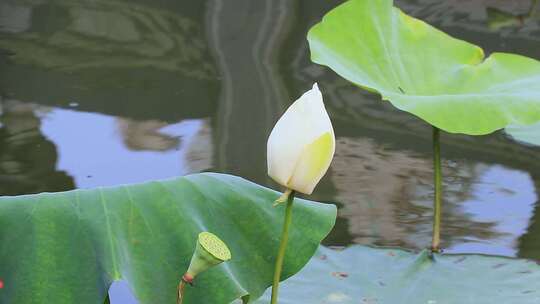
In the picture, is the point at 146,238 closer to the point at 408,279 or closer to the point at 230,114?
the point at 408,279

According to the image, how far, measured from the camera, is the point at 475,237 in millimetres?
1715

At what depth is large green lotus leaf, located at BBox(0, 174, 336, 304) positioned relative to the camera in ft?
Answer: 3.22

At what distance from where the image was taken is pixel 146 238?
1.03 meters

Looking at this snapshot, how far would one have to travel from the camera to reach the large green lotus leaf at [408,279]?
1.33 m

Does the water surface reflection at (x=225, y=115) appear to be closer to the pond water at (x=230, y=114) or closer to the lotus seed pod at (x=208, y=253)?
the pond water at (x=230, y=114)

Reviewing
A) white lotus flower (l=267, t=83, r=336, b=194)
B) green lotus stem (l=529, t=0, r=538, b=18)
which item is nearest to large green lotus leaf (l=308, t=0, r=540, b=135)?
white lotus flower (l=267, t=83, r=336, b=194)

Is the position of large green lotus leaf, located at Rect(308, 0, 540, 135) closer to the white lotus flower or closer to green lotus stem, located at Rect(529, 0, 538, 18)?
the white lotus flower

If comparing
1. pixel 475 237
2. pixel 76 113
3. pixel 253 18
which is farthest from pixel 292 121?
pixel 253 18

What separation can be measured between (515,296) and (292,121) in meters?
0.61

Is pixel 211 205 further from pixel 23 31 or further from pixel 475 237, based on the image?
pixel 23 31

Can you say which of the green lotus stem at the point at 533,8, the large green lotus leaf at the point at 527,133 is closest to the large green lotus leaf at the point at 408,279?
the large green lotus leaf at the point at 527,133

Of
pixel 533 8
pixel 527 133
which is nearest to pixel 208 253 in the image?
pixel 527 133

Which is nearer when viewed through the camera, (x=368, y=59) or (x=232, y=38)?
(x=368, y=59)

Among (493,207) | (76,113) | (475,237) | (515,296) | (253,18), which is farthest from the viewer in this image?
(253,18)
